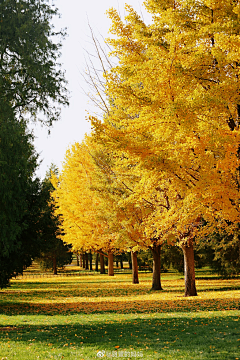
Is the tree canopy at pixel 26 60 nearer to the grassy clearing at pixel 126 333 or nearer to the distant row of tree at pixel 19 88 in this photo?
the distant row of tree at pixel 19 88

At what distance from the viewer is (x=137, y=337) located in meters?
7.57

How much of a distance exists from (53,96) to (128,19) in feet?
10.1

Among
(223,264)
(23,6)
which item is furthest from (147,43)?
(223,264)

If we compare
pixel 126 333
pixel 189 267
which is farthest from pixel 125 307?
pixel 126 333

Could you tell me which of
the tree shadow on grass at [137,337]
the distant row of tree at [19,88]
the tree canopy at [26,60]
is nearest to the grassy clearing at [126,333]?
the tree shadow on grass at [137,337]

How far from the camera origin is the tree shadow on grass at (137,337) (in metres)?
A: 6.21

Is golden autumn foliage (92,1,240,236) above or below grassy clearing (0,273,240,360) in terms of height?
above

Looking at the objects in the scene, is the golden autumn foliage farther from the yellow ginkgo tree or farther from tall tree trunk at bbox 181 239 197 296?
tall tree trunk at bbox 181 239 197 296

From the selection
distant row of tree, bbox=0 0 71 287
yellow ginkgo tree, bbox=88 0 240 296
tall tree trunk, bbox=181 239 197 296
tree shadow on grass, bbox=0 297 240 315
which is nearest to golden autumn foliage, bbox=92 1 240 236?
yellow ginkgo tree, bbox=88 0 240 296

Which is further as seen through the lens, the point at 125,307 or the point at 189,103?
the point at 125,307

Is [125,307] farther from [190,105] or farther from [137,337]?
[190,105]

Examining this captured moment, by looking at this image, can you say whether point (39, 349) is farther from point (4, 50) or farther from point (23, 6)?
point (23, 6)

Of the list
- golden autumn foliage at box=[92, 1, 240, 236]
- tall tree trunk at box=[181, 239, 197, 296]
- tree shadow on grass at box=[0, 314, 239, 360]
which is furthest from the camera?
tall tree trunk at box=[181, 239, 197, 296]

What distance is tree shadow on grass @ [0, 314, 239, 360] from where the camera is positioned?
20.4 feet
